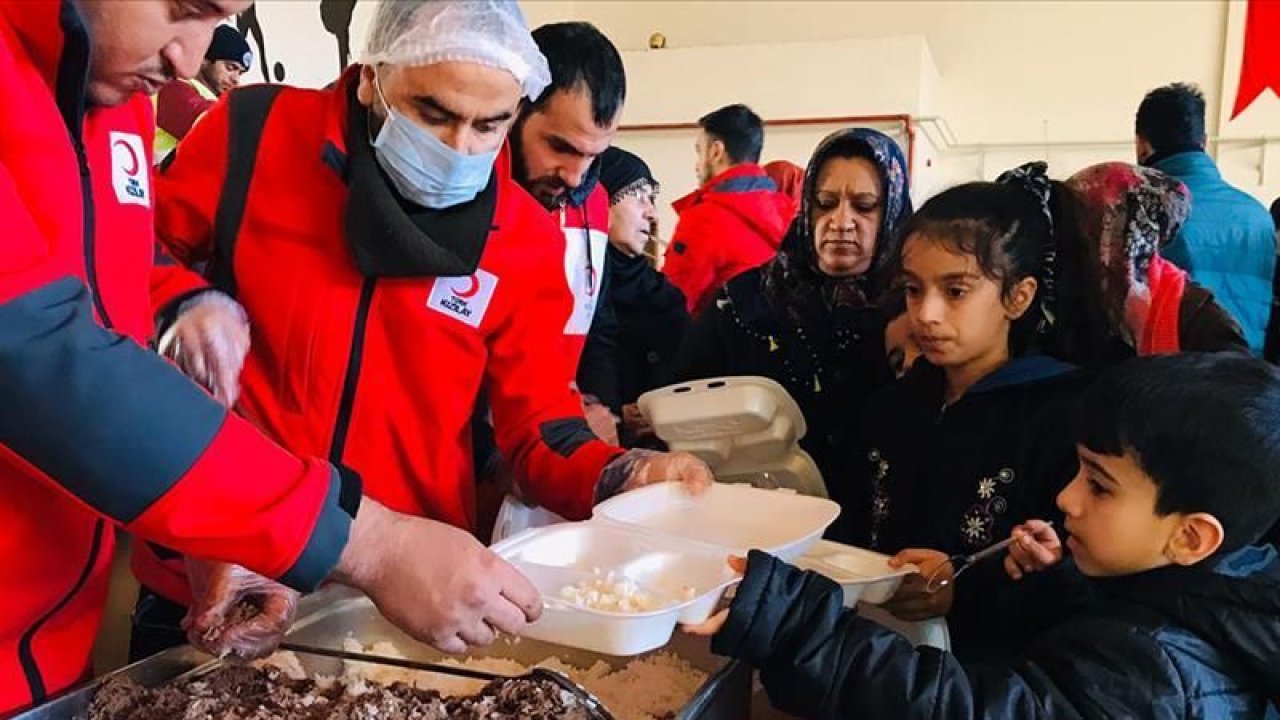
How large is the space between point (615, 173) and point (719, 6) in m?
4.13

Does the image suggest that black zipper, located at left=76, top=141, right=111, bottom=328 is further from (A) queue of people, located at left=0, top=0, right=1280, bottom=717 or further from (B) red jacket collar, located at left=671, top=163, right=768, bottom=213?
(B) red jacket collar, located at left=671, top=163, right=768, bottom=213

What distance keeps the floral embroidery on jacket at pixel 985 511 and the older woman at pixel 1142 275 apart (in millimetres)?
337

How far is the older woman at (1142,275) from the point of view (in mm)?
1566

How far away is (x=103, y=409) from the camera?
0.65 m

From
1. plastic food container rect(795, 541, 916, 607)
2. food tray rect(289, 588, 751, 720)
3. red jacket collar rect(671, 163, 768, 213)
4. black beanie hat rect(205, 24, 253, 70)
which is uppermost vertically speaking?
black beanie hat rect(205, 24, 253, 70)

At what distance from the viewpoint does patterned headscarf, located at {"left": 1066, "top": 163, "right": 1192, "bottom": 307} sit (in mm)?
1570

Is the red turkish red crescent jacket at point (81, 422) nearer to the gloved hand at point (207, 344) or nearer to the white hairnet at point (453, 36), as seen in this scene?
the gloved hand at point (207, 344)

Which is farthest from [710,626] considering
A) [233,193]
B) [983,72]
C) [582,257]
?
[983,72]

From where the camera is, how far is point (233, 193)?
1193 millimetres

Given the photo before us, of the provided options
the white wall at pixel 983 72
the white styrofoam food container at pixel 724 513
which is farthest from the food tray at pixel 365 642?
the white wall at pixel 983 72

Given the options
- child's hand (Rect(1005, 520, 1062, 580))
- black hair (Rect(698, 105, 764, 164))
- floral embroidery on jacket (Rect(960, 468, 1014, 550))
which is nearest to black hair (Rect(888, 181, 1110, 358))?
floral embroidery on jacket (Rect(960, 468, 1014, 550))

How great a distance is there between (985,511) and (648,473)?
0.47 meters

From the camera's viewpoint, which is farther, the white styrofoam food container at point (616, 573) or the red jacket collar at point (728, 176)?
the red jacket collar at point (728, 176)

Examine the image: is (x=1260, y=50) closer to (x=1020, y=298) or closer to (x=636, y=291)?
(x=636, y=291)
